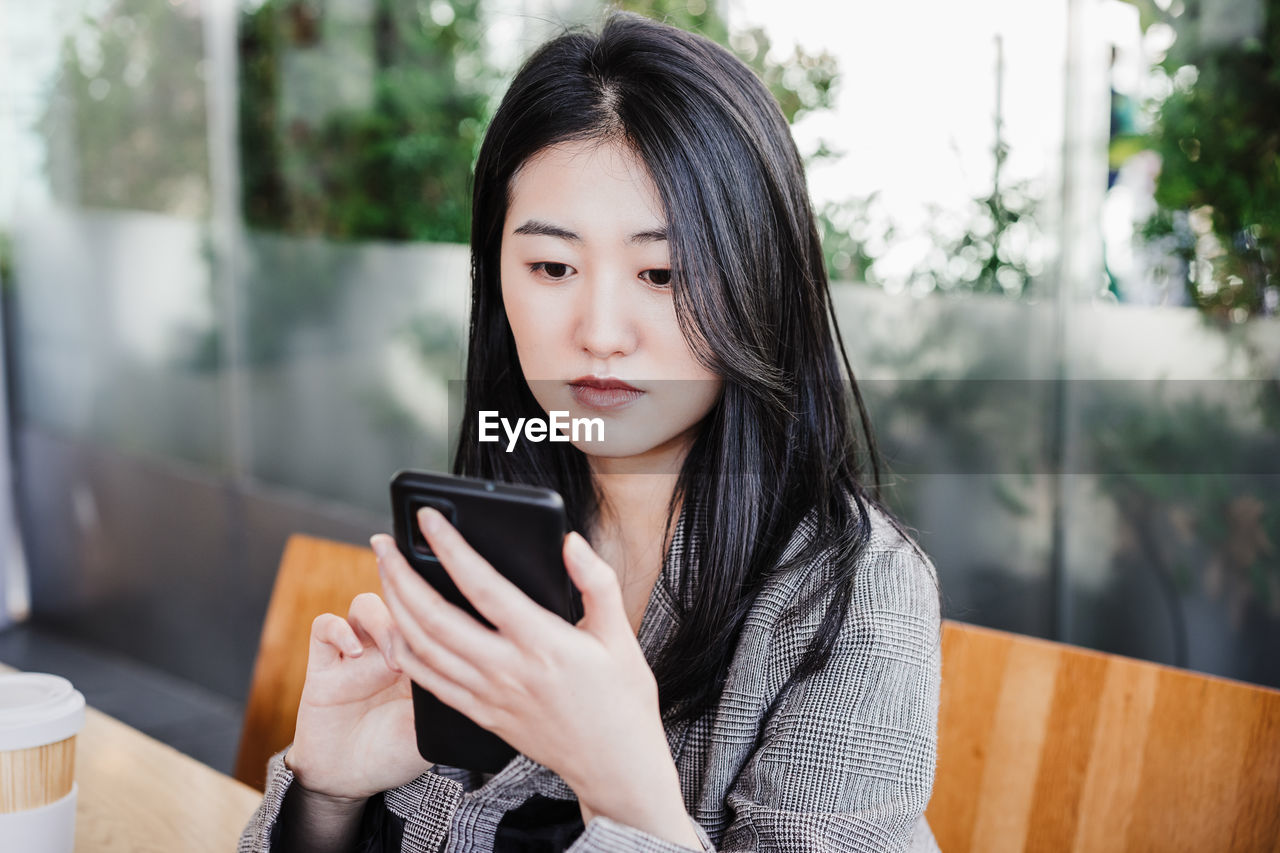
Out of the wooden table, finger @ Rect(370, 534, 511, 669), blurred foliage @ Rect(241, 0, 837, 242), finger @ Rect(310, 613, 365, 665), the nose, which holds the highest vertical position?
blurred foliage @ Rect(241, 0, 837, 242)

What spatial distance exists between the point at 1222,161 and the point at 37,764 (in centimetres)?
170

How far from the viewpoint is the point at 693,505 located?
96 centimetres

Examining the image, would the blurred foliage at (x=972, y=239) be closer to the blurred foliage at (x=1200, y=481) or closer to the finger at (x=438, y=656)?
the blurred foliage at (x=1200, y=481)

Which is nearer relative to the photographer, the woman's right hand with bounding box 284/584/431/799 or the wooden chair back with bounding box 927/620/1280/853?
the woman's right hand with bounding box 284/584/431/799

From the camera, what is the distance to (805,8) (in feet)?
6.53

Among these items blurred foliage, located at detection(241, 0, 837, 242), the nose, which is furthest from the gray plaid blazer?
blurred foliage, located at detection(241, 0, 837, 242)

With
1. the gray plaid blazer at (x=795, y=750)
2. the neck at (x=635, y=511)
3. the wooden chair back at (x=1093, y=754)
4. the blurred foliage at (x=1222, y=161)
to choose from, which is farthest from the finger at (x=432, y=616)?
the blurred foliage at (x=1222, y=161)

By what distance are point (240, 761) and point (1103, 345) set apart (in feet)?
4.73

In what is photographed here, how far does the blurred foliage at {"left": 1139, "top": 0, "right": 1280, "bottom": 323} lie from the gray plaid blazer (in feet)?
3.42

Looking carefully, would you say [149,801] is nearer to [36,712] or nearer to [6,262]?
[36,712]

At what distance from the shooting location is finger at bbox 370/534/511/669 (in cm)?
58

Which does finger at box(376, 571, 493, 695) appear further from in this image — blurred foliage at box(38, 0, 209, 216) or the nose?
blurred foliage at box(38, 0, 209, 216)

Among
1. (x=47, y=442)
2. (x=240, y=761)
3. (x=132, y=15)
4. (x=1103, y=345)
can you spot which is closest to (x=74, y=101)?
(x=132, y=15)

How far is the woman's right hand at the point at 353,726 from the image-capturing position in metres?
0.77
